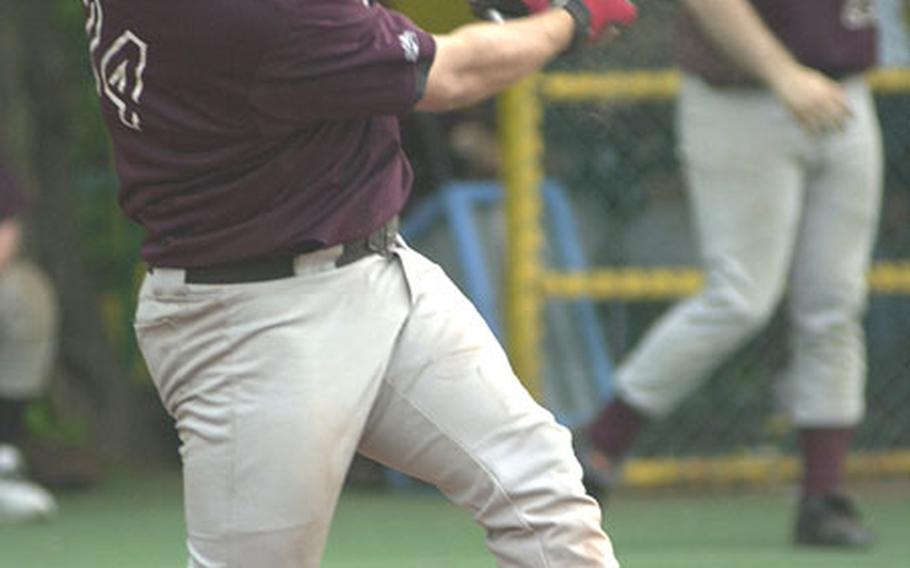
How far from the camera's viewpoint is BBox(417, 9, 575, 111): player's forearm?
4.02 metres

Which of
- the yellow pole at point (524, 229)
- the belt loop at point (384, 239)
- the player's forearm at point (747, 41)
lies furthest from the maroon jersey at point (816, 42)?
the belt loop at point (384, 239)

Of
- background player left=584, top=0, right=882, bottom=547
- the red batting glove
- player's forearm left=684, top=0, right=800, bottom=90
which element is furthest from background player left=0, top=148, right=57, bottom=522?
the red batting glove

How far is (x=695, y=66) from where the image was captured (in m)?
6.83

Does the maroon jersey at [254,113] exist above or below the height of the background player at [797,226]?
above

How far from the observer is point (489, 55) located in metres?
4.05

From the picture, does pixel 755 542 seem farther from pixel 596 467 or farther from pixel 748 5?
pixel 748 5

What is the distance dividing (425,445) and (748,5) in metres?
2.85

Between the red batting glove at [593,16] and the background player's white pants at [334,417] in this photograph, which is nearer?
the background player's white pants at [334,417]

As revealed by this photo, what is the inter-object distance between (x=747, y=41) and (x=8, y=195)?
2633mm

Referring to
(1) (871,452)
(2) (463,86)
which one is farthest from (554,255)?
(2) (463,86)

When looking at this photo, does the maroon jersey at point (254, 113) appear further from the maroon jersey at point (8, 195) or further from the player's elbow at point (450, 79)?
the maroon jersey at point (8, 195)

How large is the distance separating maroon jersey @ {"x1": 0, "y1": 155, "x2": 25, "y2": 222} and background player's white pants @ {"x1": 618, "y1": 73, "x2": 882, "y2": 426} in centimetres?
218

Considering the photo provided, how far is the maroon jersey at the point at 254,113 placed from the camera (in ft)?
12.7

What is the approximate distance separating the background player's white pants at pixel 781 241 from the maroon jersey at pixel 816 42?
2.6 inches
